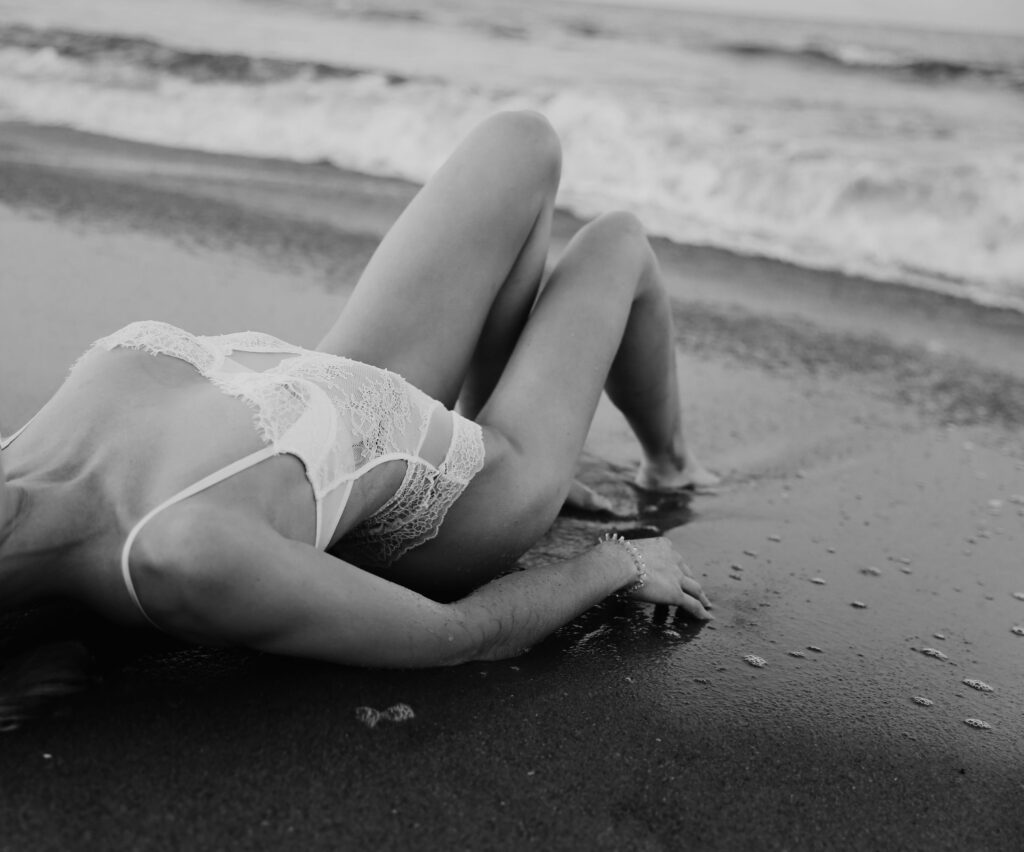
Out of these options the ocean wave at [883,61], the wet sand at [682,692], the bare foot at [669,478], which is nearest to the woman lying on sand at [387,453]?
the wet sand at [682,692]

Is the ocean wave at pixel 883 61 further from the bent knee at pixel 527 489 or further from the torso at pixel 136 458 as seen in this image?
the torso at pixel 136 458

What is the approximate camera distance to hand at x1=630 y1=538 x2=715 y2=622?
2279 millimetres

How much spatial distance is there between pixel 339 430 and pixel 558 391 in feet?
2.27

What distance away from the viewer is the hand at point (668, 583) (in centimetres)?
228

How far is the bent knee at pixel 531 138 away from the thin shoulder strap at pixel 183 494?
1.17m

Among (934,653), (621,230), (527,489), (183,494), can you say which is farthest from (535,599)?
(621,230)

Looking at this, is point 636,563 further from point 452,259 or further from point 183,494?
point 183,494

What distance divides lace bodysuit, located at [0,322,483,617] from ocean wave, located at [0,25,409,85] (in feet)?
31.6

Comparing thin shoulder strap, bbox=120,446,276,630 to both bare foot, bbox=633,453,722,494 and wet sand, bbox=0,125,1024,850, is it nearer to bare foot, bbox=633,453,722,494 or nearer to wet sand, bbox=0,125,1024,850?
wet sand, bbox=0,125,1024,850

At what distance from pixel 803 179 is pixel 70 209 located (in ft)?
17.2

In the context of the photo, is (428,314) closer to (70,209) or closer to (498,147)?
(498,147)

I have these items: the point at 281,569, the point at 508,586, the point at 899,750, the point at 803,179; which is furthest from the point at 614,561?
the point at 803,179

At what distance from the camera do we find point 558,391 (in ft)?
7.69

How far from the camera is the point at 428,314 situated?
2340 millimetres
